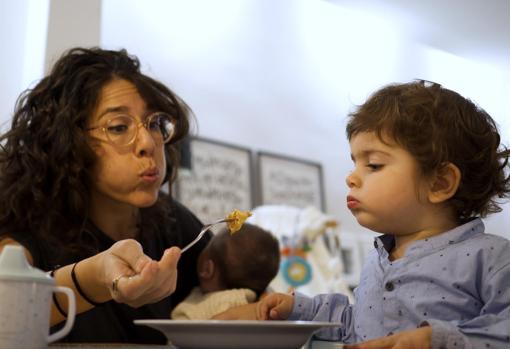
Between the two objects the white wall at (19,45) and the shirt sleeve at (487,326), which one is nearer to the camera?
the shirt sleeve at (487,326)

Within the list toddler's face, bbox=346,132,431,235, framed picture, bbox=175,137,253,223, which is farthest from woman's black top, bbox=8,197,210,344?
framed picture, bbox=175,137,253,223

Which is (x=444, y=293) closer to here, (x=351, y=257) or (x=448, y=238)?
(x=448, y=238)

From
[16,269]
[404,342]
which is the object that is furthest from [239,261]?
[16,269]

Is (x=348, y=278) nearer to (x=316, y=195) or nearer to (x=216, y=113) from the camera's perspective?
(x=316, y=195)

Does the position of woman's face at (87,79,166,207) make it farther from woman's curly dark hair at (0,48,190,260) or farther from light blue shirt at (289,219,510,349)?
light blue shirt at (289,219,510,349)

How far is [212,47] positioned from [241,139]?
617mm

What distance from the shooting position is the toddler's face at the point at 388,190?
110 centimetres

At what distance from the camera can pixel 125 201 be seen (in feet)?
4.97

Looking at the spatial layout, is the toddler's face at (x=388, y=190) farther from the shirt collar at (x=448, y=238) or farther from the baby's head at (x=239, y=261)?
the baby's head at (x=239, y=261)

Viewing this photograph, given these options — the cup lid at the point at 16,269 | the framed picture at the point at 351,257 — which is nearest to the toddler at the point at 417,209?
the cup lid at the point at 16,269

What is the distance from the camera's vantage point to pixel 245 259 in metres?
1.91

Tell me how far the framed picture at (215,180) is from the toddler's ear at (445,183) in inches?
90.0

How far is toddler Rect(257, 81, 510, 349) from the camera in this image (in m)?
1.01

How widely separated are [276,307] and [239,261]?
730mm
